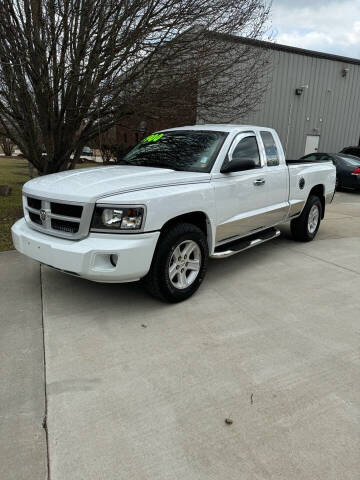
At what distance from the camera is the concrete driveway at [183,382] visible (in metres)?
2.01

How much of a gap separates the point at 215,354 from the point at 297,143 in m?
18.5

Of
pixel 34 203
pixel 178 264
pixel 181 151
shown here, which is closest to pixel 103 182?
pixel 34 203

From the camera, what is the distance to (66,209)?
3465 millimetres

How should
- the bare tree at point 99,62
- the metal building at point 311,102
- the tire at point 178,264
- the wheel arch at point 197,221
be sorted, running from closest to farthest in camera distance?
the tire at point 178,264
the wheel arch at point 197,221
the bare tree at point 99,62
the metal building at point 311,102

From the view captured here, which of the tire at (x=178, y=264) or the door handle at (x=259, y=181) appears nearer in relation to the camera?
the tire at (x=178, y=264)

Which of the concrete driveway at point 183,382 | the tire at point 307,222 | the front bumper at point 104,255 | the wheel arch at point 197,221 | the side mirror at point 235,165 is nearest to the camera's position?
the concrete driveway at point 183,382

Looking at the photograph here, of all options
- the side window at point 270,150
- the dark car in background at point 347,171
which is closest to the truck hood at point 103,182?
the side window at point 270,150

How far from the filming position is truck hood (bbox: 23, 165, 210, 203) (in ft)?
11.0

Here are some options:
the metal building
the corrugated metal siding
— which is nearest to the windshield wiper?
the corrugated metal siding

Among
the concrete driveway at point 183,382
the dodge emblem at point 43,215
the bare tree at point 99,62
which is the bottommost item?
the concrete driveway at point 183,382

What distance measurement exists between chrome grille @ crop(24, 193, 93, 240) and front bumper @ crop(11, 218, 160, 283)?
0.09 meters

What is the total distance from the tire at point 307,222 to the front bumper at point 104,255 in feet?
12.1

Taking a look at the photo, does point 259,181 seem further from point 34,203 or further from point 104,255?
point 34,203

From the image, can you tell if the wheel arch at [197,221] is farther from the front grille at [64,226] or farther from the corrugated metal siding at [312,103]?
the corrugated metal siding at [312,103]
